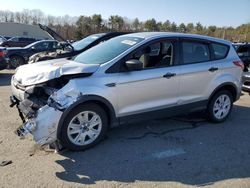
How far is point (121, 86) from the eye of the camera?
17.1 feet

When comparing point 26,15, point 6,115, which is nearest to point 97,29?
point 26,15

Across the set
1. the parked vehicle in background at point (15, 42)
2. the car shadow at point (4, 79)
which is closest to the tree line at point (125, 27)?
the parked vehicle in background at point (15, 42)

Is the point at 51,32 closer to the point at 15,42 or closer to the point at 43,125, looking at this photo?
the point at 43,125

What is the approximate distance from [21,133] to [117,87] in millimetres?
1554

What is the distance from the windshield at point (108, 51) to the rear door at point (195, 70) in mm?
954

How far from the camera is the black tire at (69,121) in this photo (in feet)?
15.8

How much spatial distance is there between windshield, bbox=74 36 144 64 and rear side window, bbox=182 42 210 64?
922 millimetres

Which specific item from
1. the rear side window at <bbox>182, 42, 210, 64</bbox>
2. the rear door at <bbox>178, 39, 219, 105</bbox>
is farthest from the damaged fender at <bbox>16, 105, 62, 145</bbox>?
the rear side window at <bbox>182, 42, 210, 64</bbox>

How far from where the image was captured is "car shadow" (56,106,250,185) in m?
4.31

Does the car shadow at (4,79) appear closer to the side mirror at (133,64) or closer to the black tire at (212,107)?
the side mirror at (133,64)

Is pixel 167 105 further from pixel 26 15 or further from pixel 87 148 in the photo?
pixel 26 15

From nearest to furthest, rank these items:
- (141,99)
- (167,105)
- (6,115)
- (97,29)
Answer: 1. (141,99)
2. (167,105)
3. (6,115)
4. (97,29)

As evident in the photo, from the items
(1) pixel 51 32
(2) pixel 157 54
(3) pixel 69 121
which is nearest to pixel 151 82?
(2) pixel 157 54

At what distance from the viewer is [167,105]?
587 centimetres
